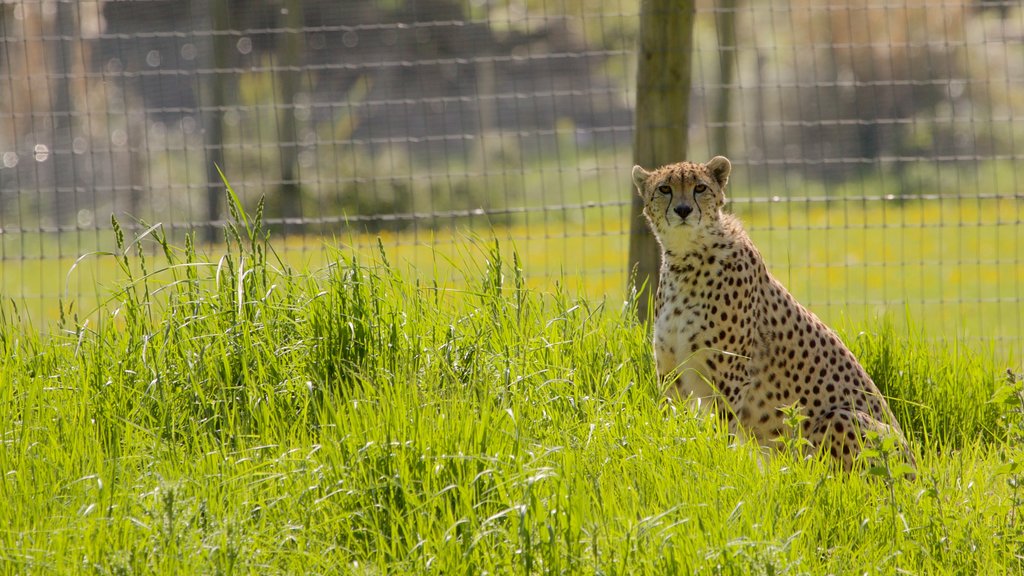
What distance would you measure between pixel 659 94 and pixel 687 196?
1.30 m

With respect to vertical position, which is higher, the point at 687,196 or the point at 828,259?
the point at 687,196

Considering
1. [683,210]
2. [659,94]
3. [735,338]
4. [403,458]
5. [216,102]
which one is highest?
[216,102]

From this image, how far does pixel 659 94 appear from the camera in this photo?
5684 mm

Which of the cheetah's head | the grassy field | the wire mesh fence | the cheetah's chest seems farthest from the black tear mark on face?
the wire mesh fence

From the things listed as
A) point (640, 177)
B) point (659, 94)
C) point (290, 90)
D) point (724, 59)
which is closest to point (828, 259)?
point (724, 59)

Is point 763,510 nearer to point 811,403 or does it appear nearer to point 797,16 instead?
point 811,403

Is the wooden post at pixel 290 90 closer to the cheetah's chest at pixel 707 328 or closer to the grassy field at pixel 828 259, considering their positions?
the grassy field at pixel 828 259

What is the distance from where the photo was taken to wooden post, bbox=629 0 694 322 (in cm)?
564

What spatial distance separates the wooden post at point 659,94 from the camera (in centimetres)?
564

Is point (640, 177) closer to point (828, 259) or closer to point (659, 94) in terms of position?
point (659, 94)

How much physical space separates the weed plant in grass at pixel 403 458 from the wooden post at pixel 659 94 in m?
1.02

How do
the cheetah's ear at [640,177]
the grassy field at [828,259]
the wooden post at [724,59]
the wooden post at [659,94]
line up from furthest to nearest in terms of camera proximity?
the grassy field at [828,259] < the wooden post at [724,59] < the wooden post at [659,94] < the cheetah's ear at [640,177]

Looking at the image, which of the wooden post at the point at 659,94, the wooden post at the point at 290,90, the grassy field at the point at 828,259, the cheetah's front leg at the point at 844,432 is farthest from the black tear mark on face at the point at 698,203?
the wooden post at the point at 290,90

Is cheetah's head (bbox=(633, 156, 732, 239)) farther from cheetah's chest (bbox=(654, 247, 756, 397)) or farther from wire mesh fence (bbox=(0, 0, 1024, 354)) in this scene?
wire mesh fence (bbox=(0, 0, 1024, 354))
